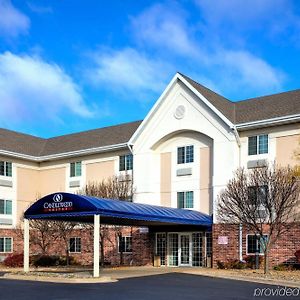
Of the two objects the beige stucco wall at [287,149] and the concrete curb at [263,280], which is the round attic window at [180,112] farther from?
the concrete curb at [263,280]

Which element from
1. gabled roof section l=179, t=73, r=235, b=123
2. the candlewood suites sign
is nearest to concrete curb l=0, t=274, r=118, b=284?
the candlewood suites sign

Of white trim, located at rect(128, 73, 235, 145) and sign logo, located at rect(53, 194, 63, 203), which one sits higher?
white trim, located at rect(128, 73, 235, 145)

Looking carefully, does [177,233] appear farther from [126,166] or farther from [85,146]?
[85,146]

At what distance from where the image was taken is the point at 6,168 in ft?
Result: 134

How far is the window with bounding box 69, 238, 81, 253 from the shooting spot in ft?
129

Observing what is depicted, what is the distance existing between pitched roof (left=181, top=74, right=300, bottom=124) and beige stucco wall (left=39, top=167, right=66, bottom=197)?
13238 millimetres

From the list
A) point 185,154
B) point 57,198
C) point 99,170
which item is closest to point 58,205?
point 57,198

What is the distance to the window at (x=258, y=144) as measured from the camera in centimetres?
3112

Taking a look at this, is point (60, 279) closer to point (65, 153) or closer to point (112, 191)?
point (112, 191)

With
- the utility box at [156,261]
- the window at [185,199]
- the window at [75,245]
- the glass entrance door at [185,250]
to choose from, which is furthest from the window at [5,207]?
the glass entrance door at [185,250]

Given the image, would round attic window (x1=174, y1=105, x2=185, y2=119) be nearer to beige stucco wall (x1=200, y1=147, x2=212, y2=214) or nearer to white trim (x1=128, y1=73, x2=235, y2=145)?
white trim (x1=128, y1=73, x2=235, y2=145)

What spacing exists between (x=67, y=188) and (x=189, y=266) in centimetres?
1260

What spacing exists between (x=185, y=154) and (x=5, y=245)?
50.7 feet

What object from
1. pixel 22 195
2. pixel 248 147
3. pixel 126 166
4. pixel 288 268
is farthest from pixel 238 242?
pixel 22 195
